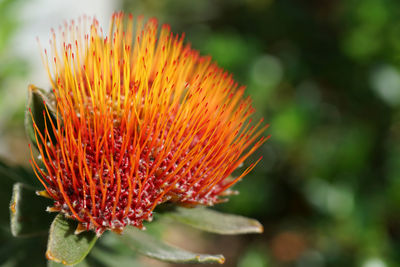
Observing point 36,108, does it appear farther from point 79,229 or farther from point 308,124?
point 308,124

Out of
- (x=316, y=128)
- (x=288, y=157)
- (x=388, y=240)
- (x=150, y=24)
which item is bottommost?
(x=388, y=240)

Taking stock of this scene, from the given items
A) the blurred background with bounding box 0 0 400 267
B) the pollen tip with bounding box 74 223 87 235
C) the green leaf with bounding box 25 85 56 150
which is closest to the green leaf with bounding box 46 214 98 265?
the pollen tip with bounding box 74 223 87 235

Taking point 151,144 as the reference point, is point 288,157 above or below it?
below

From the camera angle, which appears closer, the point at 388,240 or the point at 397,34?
the point at 388,240

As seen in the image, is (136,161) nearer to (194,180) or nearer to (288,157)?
(194,180)

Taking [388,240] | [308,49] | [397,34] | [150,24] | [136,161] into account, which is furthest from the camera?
[308,49]

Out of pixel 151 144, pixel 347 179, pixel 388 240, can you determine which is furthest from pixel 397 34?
pixel 151 144

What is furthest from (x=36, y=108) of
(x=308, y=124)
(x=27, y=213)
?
(x=308, y=124)
